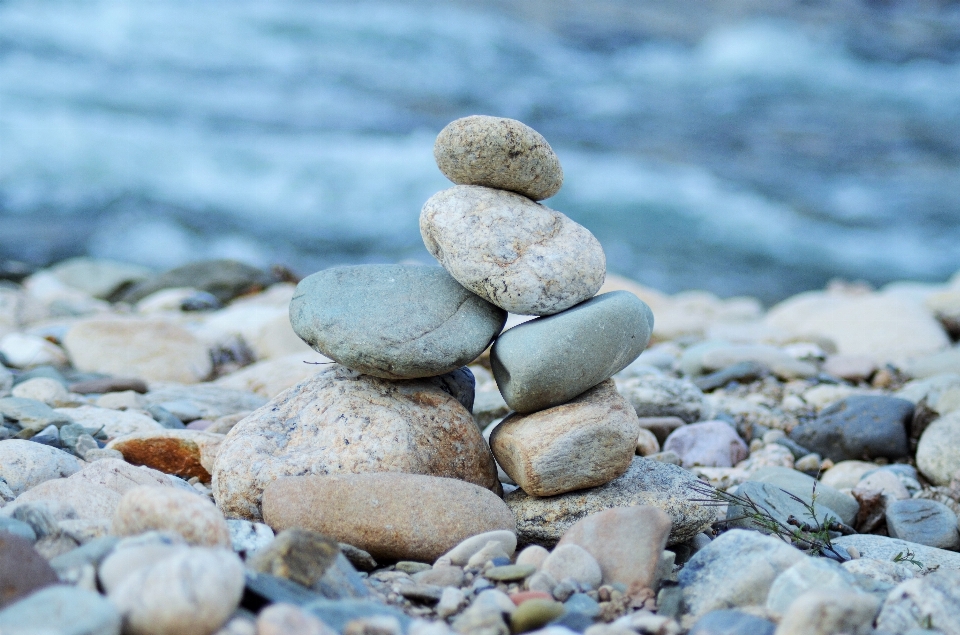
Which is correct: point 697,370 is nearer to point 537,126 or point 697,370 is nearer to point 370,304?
point 370,304

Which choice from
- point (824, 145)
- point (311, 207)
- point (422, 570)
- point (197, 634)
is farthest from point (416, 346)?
point (824, 145)

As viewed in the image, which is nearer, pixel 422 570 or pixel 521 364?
pixel 422 570

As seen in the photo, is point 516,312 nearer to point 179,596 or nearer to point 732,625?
point 732,625

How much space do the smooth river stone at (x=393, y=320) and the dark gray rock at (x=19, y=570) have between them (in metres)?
1.42

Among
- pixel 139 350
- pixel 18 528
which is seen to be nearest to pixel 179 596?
pixel 18 528

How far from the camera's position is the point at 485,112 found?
18938 millimetres

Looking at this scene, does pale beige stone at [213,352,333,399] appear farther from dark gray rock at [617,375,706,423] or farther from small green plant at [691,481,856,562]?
small green plant at [691,481,856,562]

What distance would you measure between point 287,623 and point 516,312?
1790 millimetres

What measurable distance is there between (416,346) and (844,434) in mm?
2947

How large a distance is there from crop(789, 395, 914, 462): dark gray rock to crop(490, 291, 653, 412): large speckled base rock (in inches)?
84.9

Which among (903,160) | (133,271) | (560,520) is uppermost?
(560,520)

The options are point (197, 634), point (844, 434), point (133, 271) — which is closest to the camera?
point (197, 634)

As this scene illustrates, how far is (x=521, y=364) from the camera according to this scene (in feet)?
10.9

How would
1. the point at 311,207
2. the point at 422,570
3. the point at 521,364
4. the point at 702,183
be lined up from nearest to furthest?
the point at 422,570 → the point at 521,364 → the point at 311,207 → the point at 702,183
